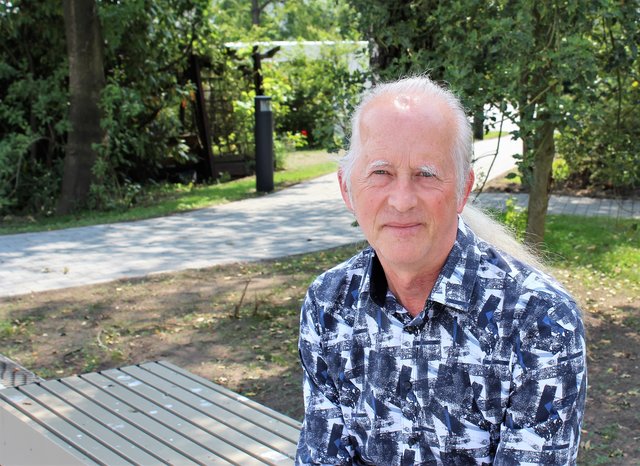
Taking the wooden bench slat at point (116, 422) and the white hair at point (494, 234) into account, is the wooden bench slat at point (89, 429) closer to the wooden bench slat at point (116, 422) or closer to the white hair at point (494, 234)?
the wooden bench slat at point (116, 422)

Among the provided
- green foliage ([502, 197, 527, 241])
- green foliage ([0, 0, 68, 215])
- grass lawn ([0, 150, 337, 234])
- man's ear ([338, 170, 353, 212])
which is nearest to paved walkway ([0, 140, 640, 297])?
green foliage ([502, 197, 527, 241])

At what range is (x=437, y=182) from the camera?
6.49 feet

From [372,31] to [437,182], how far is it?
14.1 feet

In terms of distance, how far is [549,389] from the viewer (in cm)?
181

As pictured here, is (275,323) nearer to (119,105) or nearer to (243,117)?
(119,105)

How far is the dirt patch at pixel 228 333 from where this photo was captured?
4613mm

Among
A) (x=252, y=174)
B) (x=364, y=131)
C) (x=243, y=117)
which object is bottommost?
(x=252, y=174)

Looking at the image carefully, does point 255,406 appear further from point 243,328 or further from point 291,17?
point 291,17

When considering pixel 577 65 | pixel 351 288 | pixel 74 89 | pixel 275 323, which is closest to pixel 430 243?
pixel 351 288

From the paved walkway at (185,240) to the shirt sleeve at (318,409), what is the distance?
4950 mm

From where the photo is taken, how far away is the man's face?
196 centimetres

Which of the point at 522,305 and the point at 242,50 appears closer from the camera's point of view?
the point at 522,305

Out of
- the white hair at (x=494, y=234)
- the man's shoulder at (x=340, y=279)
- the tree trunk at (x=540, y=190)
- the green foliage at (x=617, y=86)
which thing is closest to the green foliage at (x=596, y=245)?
the tree trunk at (x=540, y=190)

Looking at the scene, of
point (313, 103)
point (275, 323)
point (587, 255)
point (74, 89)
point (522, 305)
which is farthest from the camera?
point (313, 103)
